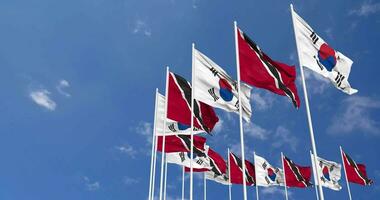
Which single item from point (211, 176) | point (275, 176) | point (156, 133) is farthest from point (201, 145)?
point (275, 176)

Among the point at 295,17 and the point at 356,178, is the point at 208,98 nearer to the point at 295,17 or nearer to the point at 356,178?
the point at 295,17

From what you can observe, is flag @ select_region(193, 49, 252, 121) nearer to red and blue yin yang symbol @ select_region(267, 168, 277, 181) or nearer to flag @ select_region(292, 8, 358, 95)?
flag @ select_region(292, 8, 358, 95)

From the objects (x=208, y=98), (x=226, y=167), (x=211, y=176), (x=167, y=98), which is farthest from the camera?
(x=211, y=176)

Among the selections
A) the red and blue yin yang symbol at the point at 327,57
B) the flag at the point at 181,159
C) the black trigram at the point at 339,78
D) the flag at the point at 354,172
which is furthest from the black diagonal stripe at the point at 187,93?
the flag at the point at 354,172

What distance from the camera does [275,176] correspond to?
4106cm

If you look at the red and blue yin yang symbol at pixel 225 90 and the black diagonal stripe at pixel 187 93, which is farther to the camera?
the black diagonal stripe at pixel 187 93

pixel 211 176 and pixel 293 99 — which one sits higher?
pixel 211 176

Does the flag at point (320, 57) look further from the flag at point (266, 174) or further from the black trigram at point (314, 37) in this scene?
the flag at point (266, 174)

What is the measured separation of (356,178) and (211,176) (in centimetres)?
1397

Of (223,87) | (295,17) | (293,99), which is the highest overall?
(295,17)

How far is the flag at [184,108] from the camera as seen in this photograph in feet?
69.3

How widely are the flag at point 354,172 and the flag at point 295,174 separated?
11.9 feet

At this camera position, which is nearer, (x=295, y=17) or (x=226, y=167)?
(x=295, y=17)

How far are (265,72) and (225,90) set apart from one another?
259cm
